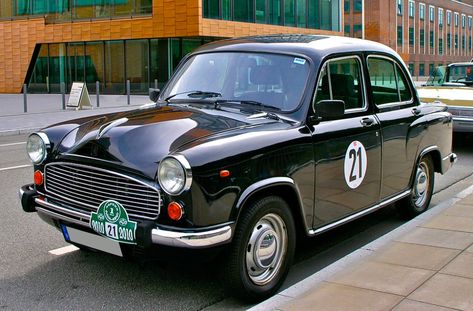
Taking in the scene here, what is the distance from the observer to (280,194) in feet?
13.6

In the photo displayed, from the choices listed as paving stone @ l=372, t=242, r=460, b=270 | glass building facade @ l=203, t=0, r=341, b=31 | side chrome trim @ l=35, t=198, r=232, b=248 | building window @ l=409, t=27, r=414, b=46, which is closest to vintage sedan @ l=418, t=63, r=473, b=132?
paving stone @ l=372, t=242, r=460, b=270

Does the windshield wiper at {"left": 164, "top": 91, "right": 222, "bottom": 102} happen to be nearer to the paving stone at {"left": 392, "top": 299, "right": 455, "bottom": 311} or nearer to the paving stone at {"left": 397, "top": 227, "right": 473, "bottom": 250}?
the paving stone at {"left": 397, "top": 227, "right": 473, "bottom": 250}

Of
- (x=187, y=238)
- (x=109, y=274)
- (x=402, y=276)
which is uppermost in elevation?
(x=187, y=238)

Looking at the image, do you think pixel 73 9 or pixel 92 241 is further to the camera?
pixel 73 9

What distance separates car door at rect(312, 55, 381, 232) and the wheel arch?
0.18 m

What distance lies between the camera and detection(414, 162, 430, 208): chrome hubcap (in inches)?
244

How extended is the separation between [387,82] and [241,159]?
8.76 ft

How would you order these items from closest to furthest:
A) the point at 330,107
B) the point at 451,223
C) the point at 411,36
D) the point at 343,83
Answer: the point at 330,107 → the point at 343,83 → the point at 451,223 → the point at 411,36

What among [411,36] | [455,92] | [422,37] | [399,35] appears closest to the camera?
[455,92]

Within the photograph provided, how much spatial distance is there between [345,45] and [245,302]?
8.27 ft

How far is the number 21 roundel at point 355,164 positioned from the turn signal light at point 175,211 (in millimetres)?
1730

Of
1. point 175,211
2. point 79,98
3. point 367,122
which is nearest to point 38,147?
point 175,211

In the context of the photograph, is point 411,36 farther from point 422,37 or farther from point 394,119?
point 394,119

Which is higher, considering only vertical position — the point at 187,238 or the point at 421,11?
the point at 421,11
